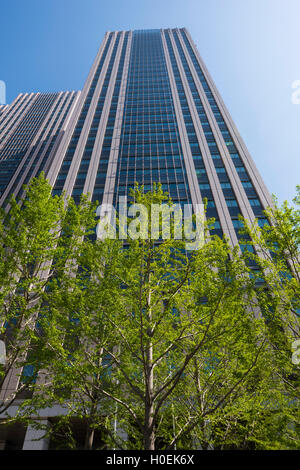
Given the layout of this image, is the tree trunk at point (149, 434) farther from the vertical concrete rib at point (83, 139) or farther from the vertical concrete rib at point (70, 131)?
the vertical concrete rib at point (70, 131)

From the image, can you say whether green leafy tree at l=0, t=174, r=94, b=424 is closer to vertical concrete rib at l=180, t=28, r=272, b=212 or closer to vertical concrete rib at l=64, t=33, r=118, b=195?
vertical concrete rib at l=64, t=33, r=118, b=195

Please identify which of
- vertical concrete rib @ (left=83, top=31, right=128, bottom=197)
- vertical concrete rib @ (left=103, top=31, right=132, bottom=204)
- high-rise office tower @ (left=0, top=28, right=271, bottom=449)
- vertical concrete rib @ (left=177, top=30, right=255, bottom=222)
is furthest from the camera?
vertical concrete rib @ (left=83, top=31, right=128, bottom=197)

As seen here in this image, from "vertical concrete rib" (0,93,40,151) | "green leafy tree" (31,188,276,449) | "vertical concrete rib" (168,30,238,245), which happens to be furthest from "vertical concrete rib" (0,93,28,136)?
"green leafy tree" (31,188,276,449)

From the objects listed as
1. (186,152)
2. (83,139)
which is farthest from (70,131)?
(186,152)

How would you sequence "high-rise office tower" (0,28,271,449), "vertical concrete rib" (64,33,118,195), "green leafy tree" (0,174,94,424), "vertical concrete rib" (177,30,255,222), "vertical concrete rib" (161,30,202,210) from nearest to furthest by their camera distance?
"green leafy tree" (0,174,94,424)
"vertical concrete rib" (177,30,255,222)
"vertical concrete rib" (161,30,202,210)
"high-rise office tower" (0,28,271,449)
"vertical concrete rib" (64,33,118,195)

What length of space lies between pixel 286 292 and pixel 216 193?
24980 millimetres

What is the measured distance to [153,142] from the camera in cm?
4353

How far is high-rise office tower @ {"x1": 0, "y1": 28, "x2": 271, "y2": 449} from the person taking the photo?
34.3m

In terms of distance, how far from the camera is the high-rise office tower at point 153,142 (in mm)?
34281

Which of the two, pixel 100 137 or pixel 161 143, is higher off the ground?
pixel 100 137

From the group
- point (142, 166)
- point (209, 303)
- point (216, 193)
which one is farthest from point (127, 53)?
point (209, 303)

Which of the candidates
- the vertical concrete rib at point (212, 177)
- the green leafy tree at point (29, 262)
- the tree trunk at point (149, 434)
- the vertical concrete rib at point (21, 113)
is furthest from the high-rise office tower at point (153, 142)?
the vertical concrete rib at point (21, 113)

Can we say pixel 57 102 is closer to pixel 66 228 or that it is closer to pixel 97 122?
pixel 97 122

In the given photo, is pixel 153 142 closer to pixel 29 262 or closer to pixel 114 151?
pixel 114 151
